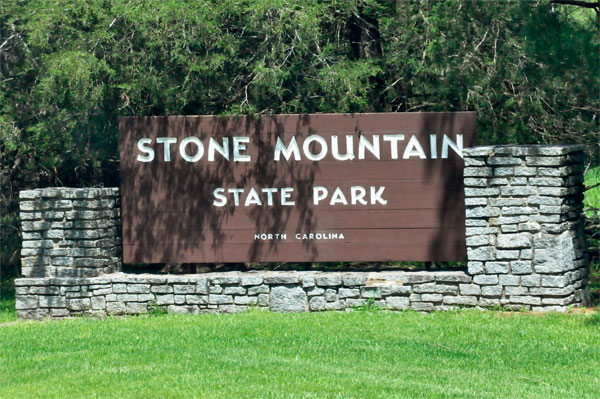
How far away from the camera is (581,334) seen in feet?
35.3

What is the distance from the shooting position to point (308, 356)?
9.77 m

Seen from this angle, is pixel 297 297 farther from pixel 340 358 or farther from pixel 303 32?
pixel 303 32

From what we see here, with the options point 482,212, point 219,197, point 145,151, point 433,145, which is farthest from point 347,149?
point 145,151

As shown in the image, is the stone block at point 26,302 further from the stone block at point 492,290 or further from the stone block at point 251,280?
the stone block at point 492,290

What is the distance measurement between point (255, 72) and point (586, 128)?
183 inches

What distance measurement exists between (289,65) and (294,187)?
2.10 meters

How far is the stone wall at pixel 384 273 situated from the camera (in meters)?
11.8

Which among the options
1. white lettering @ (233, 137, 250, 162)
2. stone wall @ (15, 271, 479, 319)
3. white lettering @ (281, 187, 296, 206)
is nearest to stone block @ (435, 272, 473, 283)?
stone wall @ (15, 271, 479, 319)

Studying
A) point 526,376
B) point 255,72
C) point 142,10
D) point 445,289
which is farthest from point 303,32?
point 526,376

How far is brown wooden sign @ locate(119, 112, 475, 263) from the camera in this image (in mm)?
12445

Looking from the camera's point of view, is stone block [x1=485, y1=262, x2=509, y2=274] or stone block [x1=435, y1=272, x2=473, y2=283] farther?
stone block [x1=435, y1=272, x2=473, y2=283]

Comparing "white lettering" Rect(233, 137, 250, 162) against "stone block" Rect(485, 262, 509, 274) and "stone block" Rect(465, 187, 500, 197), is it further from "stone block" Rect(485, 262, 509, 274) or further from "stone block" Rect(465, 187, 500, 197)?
"stone block" Rect(485, 262, 509, 274)

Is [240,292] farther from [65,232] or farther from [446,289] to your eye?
[446,289]

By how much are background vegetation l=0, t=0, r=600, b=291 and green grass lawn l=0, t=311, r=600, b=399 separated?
10.7ft
